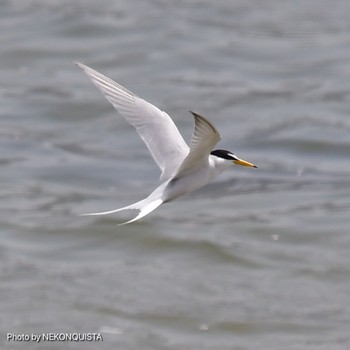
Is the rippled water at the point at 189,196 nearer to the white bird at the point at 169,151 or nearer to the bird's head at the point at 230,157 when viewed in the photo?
the white bird at the point at 169,151

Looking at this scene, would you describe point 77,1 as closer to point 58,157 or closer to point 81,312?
point 58,157

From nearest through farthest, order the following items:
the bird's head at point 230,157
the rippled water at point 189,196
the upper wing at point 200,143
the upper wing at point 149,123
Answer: the upper wing at point 200,143 < the bird's head at point 230,157 < the upper wing at point 149,123 < the rippled water at point 189,196

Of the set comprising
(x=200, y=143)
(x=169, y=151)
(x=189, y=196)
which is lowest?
(x=189, y=196)

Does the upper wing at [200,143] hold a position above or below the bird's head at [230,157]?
above

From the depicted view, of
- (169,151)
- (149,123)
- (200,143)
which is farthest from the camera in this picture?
(149,123)

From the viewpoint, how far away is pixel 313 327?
844 centimetres

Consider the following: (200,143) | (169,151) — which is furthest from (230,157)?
(200,143)

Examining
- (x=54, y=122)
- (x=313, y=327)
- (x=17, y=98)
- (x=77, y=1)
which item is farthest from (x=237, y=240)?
(x=77, y=1)

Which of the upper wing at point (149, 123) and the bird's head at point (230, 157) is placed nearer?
the bird's head at point (230, 157)

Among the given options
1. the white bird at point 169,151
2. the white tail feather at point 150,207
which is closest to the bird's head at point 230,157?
the white bird at point 169,151

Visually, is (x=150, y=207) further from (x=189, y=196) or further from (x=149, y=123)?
(x=189, y=196)

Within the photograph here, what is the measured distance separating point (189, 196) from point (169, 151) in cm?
415

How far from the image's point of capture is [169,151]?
277 inches

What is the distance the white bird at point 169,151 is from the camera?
625cm
